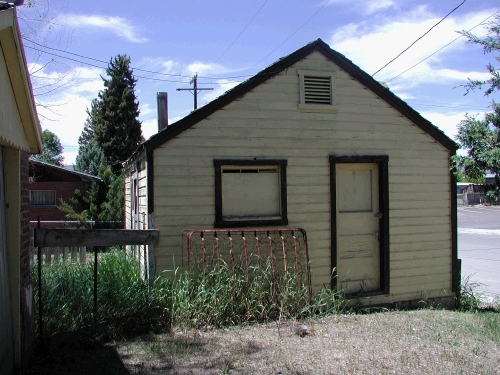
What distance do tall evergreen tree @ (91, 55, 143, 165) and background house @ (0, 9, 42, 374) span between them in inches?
1146

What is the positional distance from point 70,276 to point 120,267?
2.21 ft

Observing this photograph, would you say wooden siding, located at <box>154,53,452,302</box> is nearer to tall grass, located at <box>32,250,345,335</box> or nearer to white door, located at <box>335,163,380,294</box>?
white door, located at <box>335,163,380,294</box>

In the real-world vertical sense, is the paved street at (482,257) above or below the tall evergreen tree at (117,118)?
below

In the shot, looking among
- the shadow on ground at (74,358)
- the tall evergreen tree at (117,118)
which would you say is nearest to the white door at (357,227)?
the shadow on ground at (74,358)

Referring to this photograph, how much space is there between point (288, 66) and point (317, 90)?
62 cm

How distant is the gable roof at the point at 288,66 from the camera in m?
6.70

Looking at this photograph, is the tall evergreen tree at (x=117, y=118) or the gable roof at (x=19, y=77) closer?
the gable roof at (x=19, y=77)

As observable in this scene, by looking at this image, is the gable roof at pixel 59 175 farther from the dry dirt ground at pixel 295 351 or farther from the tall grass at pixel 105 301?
the dry dirt ground at pixel 295 351

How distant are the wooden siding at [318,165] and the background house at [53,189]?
1436 cm

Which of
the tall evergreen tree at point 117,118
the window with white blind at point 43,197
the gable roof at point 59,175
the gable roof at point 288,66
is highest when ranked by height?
the tall evergreen tree at point 117,118

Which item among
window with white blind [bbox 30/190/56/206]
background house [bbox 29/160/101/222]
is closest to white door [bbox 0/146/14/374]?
background house [bbox 29/160/101/222]

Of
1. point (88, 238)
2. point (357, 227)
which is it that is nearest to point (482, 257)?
point (357, 227)

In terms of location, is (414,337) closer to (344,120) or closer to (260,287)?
(260,287)

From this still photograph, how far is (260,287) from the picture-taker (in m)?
6.47
